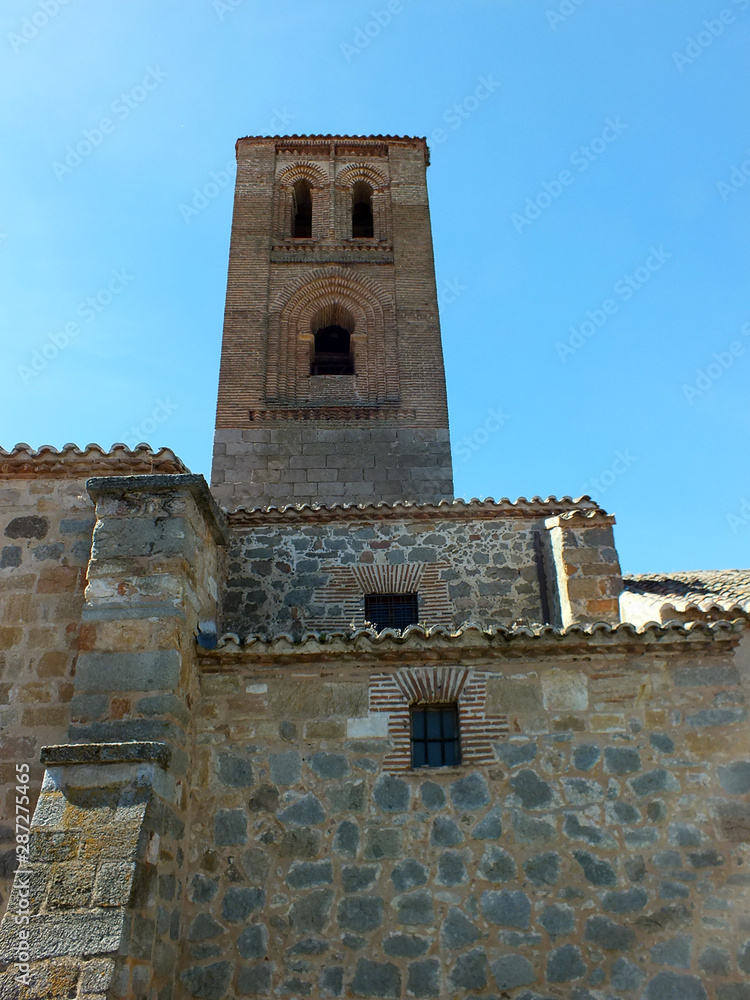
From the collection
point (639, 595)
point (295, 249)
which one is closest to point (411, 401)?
point (295, 249)

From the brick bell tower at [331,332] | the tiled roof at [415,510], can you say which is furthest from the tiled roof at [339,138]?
the tiled roof at [415,510]

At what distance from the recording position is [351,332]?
47.4 feet

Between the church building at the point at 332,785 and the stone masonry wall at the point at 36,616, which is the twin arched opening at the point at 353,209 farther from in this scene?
the stone masonry wall at the point at 36,616

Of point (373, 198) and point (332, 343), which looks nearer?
point (332, 343)

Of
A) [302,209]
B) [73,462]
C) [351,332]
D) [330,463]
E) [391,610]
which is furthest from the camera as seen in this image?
[302,209]

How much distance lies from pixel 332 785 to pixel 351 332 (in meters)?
9.99

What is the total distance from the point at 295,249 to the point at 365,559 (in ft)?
26.8

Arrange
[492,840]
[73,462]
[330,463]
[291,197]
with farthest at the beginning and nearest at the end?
[291,197]
[330,463]
[73,462]
[492,840]

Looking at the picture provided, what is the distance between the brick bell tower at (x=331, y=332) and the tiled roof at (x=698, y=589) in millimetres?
3649

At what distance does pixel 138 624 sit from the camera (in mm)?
5777

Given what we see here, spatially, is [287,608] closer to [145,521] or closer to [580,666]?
[145,521]

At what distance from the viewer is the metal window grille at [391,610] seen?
843 cm

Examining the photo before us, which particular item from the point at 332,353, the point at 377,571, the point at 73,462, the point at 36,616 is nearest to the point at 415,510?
the point at 377,571

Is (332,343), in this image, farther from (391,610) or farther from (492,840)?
(492,840)
